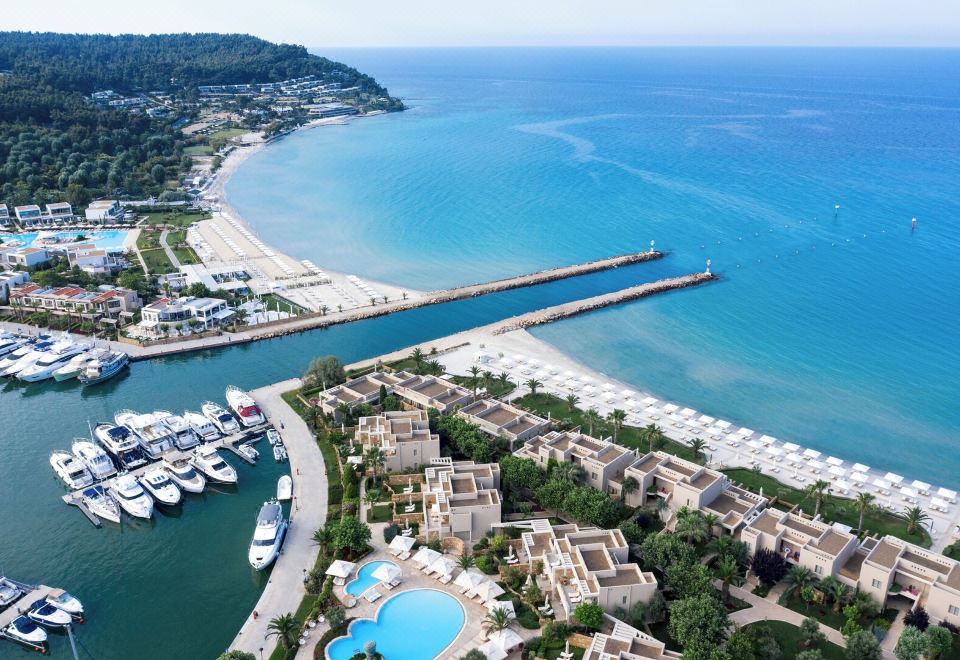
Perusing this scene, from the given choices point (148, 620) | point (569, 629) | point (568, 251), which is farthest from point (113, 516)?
point (568, 251)

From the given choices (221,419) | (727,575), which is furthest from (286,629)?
(221,419)

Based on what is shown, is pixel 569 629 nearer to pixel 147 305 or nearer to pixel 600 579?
pixel 600 579

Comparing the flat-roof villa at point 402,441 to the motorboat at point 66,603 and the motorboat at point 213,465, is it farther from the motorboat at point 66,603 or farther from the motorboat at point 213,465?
the motorboat at point 66,603

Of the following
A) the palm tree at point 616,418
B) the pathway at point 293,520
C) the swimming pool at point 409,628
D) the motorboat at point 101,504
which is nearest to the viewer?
the swimming pool at point 409,628

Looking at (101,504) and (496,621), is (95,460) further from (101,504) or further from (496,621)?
(496,621)

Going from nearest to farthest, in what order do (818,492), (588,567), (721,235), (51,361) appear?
(588,567) < (818,492) < (51,361) < (721,235)

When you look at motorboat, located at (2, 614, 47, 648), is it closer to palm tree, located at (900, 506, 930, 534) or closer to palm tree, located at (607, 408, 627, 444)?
palm tree, located at (607, 408, 627, 444)

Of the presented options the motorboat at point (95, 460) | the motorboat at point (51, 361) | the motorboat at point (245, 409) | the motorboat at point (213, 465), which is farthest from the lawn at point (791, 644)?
the motorboat at point (51, 361)
